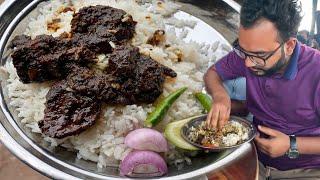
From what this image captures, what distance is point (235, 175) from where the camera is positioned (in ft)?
3.72

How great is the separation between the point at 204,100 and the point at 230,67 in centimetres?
13

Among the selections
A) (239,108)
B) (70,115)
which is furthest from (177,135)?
(70,115)

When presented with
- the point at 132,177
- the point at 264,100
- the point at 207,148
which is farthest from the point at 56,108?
the point at 264,100

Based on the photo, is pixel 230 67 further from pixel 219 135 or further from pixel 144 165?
pixel 144 165

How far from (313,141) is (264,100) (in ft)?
0.41

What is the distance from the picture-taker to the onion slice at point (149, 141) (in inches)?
47.7

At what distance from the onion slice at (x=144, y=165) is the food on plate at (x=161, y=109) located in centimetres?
8

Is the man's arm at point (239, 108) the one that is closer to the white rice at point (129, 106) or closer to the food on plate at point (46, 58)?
the white rice at point (129, 106)

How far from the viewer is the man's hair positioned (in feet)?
3.18

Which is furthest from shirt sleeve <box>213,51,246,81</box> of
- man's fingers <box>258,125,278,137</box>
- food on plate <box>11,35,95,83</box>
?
food on plate <box>11,35,95,83</box>

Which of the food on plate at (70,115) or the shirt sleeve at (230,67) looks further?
the food on plate at (70,115)

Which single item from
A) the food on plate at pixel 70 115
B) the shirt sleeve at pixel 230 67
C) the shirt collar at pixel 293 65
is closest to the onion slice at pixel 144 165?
the food on plate at pixel 70 115

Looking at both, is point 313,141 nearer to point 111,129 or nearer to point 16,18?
point 111,129

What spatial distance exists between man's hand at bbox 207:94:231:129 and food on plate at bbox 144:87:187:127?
6.6 inches
